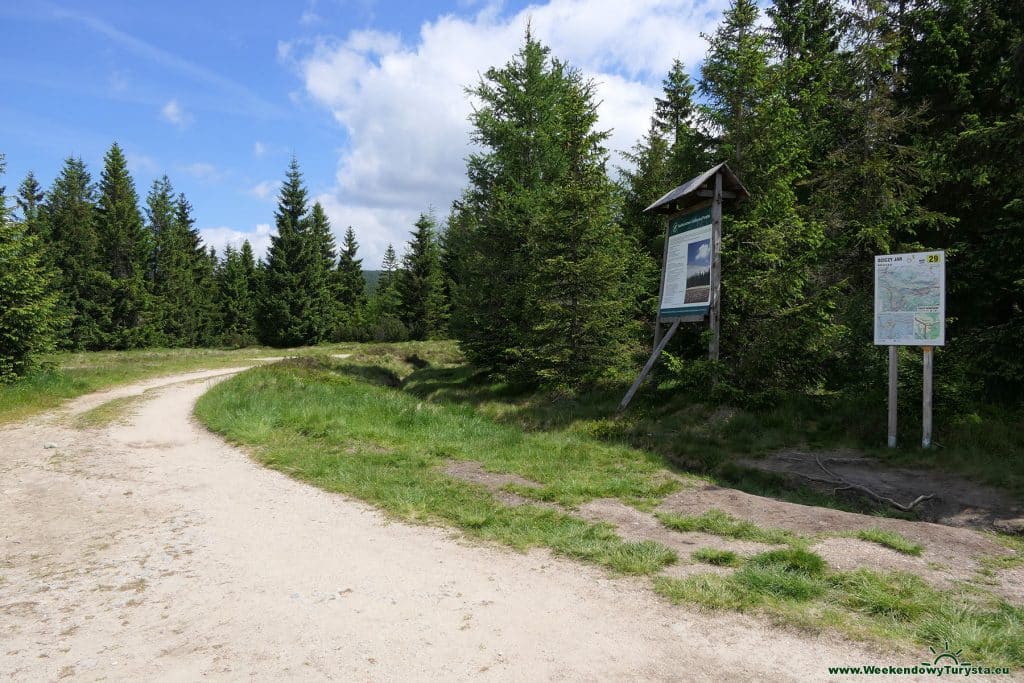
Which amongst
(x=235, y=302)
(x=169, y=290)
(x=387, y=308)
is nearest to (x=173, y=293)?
(x=169, y=290)

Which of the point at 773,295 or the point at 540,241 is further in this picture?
the point at 540,241

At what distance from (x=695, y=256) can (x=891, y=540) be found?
26.5 ft

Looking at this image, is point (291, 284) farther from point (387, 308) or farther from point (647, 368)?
point (647, 368)

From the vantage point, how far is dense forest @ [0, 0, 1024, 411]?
35.0 ft

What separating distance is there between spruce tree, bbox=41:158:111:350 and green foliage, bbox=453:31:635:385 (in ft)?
108

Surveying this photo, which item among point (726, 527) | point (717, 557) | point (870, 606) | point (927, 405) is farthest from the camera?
point (927, 405)

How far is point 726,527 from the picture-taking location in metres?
5.75

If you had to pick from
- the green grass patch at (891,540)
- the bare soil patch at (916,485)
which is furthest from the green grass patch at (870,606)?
the bare soil patch at (916,485)

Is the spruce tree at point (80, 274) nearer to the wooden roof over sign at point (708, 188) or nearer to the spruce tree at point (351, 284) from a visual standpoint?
the spruce tree at point (351, 284)

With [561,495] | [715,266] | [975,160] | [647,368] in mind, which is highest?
[975,160]

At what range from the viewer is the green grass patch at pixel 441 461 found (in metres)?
5.68

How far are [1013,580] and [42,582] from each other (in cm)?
802

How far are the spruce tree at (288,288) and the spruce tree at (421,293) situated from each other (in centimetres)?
733

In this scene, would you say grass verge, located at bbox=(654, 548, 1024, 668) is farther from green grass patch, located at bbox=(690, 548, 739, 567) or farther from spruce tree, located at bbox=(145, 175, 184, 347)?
spruce tree, located at bbox=(145, 175, 184, 347)
